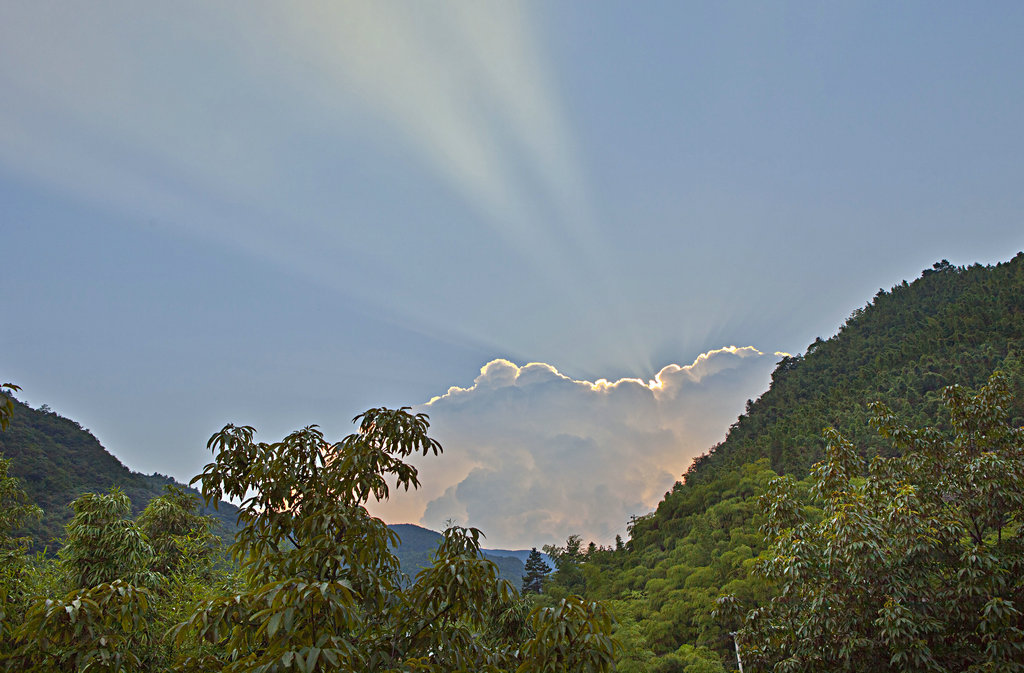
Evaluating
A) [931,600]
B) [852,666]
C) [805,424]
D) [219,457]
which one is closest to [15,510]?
[219,457]

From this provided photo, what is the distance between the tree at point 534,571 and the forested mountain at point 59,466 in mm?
22177

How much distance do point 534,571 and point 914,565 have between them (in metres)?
41.4

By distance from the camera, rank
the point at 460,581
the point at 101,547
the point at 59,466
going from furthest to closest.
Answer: the point at 59,466, the point at 101,547, the point at 460,581

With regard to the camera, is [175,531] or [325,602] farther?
[175,531]

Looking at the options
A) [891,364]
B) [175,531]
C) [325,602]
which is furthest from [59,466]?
[891,364]

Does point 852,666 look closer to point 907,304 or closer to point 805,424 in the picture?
point 805,424

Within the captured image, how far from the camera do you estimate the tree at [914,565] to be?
714 cm

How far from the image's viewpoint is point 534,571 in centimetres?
4566

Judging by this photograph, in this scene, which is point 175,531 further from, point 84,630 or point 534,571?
point 534,571

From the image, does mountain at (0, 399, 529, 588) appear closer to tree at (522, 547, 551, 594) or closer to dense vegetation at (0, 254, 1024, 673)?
tree at (522, 547, 551, 594)

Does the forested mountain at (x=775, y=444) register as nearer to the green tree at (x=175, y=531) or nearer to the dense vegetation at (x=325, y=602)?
the dense vegetation at (x=325, y=602)

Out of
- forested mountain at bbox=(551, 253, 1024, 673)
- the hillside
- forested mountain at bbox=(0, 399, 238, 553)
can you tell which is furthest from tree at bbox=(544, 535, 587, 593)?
forested mountain at bbox=(0, 399, 238, 553)

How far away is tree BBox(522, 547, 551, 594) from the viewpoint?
142 ft

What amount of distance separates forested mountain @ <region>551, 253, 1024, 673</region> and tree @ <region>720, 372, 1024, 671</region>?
3828 millimetres
